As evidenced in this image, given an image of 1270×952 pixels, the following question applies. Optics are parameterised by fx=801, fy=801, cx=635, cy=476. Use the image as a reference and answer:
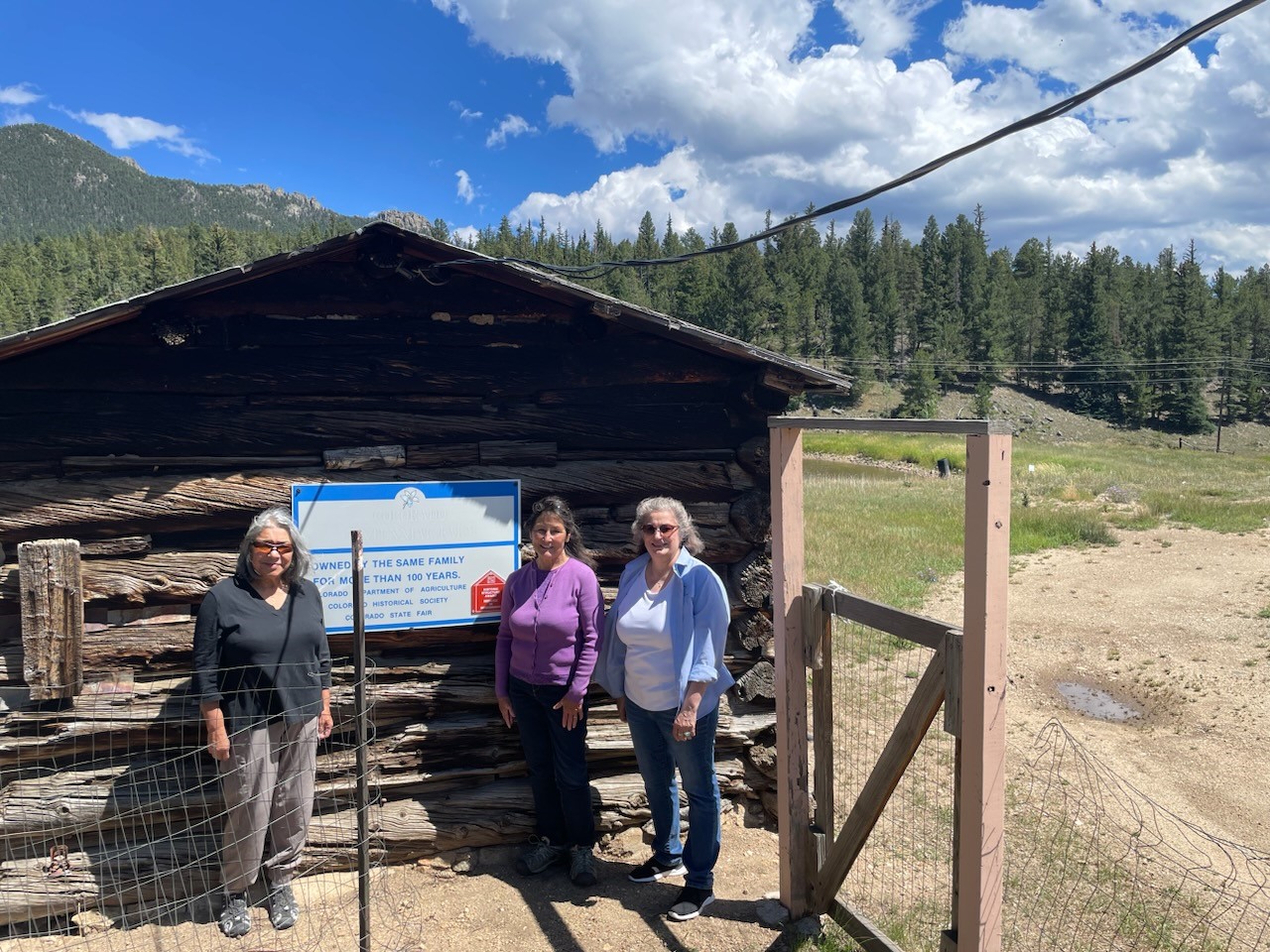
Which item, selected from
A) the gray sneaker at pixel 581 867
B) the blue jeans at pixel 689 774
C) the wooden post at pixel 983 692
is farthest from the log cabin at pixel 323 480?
the wooden post at pixel 983 692

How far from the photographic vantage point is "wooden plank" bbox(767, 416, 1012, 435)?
262cm

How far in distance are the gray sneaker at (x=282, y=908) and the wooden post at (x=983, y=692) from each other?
319cm

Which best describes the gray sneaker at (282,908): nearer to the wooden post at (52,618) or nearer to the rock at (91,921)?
the rock at (91,921)

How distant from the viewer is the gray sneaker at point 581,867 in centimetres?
446

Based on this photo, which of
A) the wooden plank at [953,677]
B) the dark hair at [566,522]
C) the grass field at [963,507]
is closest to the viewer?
the wooden plank at [953,677]

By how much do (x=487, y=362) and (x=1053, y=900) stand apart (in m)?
4.57

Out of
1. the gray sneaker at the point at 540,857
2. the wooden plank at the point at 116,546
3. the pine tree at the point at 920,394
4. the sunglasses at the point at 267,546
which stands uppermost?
the pine tree at the point at 920,394

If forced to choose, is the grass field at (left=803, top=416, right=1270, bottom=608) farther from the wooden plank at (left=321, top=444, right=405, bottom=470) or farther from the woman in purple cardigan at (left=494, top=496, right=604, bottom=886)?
the wooden plank at (left=321, top=444, right=405, bottom=470)

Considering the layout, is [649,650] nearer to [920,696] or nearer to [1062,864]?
[920,696]

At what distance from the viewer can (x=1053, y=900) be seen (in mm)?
4551

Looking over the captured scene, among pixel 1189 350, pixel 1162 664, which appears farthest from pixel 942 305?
pixel 1162 664

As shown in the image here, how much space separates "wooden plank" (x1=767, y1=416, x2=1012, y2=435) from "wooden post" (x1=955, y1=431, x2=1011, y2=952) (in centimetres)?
4

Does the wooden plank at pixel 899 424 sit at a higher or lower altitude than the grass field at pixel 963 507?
higher

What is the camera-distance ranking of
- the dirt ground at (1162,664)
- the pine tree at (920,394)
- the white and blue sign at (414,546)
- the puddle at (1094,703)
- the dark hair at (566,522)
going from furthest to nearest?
the pine tree at (920,394) < the puddle at (1094,703) < the dirt ground at (1162,664) < the white and blue sign at (414,546) < the dark hair at (566,522)
